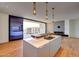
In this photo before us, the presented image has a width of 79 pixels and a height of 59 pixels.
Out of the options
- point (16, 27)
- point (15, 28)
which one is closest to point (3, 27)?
point (15, 28)

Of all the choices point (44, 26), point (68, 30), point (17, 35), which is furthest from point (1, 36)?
point (44, 26)

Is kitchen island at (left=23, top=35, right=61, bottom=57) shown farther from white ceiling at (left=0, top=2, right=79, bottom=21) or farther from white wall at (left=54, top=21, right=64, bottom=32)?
white wall at (left=54, top=21, right=64, bottom=32)

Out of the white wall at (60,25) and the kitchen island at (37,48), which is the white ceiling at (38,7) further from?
the white wall at (60,25)

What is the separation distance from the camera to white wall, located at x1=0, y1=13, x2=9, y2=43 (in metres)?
8.31

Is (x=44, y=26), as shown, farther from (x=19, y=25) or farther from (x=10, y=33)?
(x=10, y=33)

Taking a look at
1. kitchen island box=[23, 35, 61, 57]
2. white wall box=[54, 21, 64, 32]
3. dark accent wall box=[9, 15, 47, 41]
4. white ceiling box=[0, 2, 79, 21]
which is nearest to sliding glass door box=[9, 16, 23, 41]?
dark accent wall box=[9, 15, 47, 41]

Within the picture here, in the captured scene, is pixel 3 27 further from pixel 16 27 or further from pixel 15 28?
pixel 16 27

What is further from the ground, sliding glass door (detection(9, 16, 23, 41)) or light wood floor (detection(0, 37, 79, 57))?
sliding glass door (detection(9, 16, 23, 41))

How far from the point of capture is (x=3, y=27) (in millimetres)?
8531

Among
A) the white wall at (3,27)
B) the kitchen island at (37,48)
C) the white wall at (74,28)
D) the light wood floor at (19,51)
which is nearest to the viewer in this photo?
the kitchen island at (37,48)

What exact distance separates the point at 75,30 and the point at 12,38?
819 cm

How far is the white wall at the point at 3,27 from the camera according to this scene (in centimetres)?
831

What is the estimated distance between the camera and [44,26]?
18906 mm

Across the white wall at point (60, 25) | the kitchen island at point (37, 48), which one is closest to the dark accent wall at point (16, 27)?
the kitchen island at point (37, 48)
